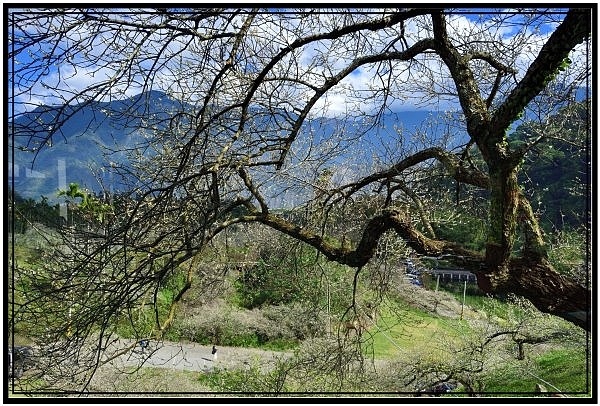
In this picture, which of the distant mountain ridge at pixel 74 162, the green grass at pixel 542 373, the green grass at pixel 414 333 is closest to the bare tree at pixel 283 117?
the distant mountain ridge at pixel 74 162

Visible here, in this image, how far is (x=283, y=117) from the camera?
185cm

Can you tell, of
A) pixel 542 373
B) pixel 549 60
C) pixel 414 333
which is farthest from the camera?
pixel 414 333

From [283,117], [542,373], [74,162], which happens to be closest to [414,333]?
[542,373]

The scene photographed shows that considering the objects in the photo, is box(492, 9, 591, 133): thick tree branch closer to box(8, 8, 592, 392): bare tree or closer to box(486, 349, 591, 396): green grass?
box(8, 8, 592, 392): bare tree

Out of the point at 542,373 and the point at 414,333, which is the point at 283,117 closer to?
the point at 414,333

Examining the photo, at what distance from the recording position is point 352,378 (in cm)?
284

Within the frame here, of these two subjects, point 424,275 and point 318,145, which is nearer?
point 318,145

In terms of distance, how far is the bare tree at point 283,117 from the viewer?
137cm

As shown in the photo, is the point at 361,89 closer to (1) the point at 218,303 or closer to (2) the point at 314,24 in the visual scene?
(2) the point at 314,24

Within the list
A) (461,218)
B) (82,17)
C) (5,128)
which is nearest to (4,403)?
(5,128)

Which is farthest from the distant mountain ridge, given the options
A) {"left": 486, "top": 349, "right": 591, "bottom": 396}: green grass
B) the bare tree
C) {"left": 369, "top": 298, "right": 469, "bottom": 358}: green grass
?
{"left": 486, "top": 349, "right": 591, "bottom": 396}: green grass

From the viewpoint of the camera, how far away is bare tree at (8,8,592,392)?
53.8 inches

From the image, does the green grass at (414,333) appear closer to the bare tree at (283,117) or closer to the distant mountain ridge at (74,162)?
the bare tree at (283,117)

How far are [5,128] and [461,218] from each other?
2.21 metres
